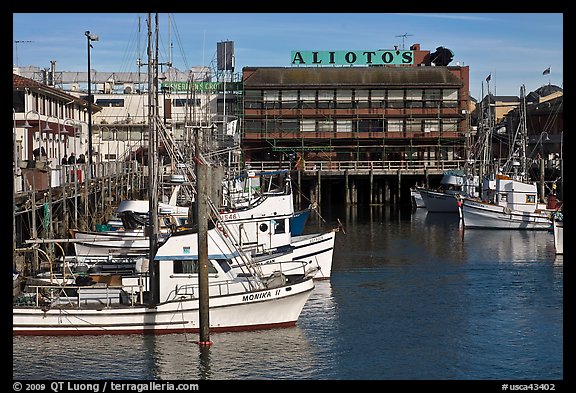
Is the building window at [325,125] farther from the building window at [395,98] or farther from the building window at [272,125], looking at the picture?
the building window at [395,98]

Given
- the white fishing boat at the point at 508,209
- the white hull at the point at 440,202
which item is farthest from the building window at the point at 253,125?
the white fishing boat at the point at 508,209

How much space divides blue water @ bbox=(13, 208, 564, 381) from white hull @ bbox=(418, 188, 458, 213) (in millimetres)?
35092

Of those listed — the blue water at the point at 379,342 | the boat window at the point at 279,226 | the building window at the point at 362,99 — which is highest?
the building window at the point at 362,99

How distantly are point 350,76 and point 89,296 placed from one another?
230 feet

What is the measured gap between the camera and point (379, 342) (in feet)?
93.5

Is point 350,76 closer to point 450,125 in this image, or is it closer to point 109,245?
point 450,125

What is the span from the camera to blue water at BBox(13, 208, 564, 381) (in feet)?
83.5

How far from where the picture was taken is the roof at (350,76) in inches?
3777

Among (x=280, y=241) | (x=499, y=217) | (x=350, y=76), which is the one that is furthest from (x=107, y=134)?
(x=280, y=241)

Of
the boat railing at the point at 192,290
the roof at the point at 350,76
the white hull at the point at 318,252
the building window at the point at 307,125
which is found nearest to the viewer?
the boat railing at the point at 192,290

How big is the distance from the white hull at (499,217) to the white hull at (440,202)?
11194 millimetres

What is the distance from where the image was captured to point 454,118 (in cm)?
9675

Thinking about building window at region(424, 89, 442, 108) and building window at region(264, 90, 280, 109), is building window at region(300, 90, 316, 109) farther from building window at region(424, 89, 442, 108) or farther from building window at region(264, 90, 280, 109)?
building window at region(424, 89, 442, 108)

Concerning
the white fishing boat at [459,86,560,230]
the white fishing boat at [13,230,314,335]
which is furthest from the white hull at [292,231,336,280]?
the white fishing boat at [459,86,560,230]
